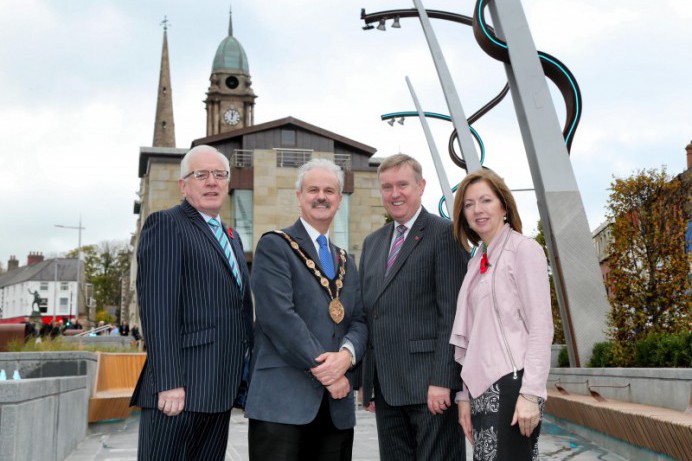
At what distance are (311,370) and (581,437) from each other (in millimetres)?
7839

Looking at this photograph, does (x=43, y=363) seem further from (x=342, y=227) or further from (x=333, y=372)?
(x=342, y=227)

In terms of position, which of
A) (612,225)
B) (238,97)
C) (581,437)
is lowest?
(581,437)

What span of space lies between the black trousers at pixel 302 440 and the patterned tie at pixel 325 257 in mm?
674

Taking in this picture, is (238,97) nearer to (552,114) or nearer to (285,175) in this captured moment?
(285,175)

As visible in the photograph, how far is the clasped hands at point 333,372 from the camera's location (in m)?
4.14

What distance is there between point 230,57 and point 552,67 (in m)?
97.2

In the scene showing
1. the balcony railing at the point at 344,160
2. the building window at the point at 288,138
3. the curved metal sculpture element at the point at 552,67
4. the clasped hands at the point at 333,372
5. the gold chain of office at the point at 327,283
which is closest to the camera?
the clasped hands at the point at 333,372

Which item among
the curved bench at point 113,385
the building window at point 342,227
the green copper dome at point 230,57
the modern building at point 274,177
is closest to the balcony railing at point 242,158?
the modern building at point 274,177

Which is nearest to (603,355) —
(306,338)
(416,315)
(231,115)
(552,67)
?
(552,67)

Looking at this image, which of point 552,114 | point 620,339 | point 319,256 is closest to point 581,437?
point 620,339

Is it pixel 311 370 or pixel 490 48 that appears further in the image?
pixel 490 48

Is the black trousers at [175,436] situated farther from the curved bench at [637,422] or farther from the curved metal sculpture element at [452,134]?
the curved metal sculpture element at [452,134]

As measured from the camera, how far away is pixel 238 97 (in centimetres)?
10681

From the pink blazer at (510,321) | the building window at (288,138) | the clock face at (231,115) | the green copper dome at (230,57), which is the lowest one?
the pink blazer at (510,321)
